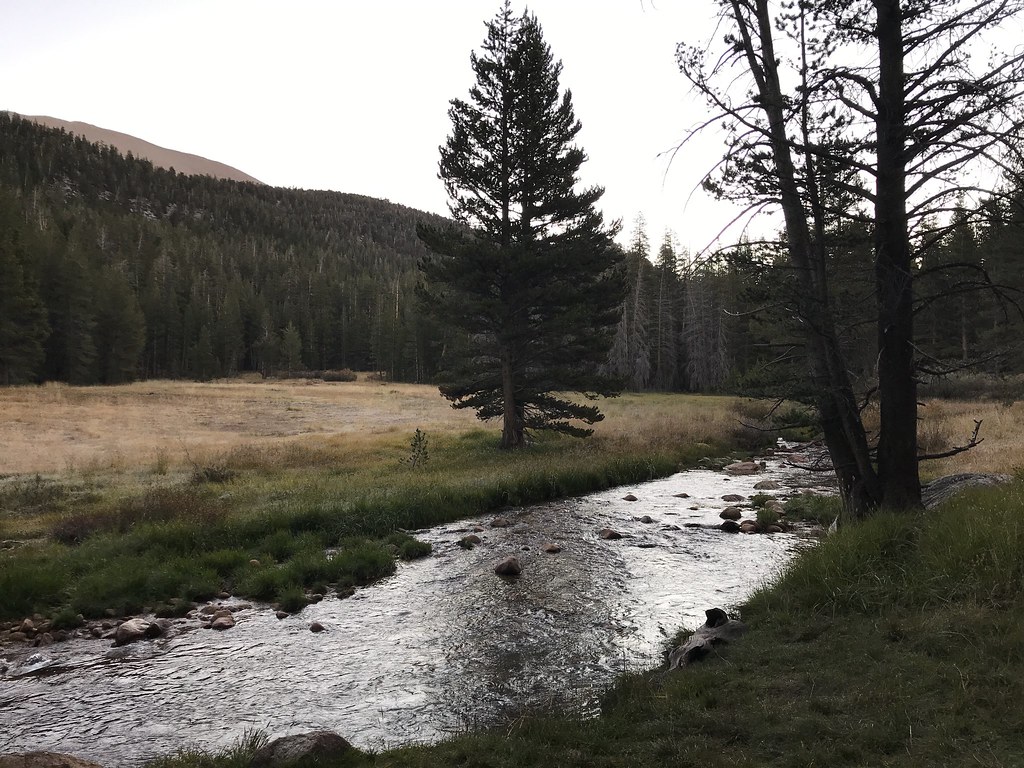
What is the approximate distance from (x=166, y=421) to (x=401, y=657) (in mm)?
33349

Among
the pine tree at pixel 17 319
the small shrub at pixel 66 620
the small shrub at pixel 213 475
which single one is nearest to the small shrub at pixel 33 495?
the small shrub at pixel 213 475

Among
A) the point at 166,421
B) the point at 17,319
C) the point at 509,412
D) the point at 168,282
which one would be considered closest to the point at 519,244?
the point at 509,412

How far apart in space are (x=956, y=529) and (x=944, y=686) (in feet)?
8.52

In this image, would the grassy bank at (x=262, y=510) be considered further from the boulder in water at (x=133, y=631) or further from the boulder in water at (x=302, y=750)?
the boulder in water at (x=302, y=750)

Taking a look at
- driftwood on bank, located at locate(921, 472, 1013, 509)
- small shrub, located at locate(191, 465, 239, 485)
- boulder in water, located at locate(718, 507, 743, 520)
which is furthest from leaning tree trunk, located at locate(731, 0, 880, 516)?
small shrub, located at locate(191, 465, 239, 485)

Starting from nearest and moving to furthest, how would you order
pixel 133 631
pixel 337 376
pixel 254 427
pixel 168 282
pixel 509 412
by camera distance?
1. pixel 133 631
2. pixel 509 412
3. pixel 254 427
4. pixel 168 282
5. pixel 337 376

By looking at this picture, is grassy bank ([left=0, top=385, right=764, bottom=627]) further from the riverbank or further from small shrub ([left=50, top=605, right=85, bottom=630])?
the riverbank

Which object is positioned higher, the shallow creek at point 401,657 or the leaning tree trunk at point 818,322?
the leaning tree trunk at point 818,322

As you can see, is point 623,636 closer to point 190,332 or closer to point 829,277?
point 829,277

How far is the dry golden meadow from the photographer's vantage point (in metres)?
20.6

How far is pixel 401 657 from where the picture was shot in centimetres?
775

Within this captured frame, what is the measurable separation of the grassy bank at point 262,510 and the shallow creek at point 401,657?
4.04ft

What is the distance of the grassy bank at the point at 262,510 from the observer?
10180 millimetres

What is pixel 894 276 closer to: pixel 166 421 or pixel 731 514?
pixel 731 514
